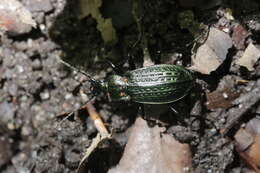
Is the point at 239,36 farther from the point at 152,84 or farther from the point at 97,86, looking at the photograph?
the point at 97,86

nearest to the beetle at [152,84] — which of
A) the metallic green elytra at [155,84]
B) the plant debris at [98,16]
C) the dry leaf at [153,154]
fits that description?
the metallic green elytra at [155,84]

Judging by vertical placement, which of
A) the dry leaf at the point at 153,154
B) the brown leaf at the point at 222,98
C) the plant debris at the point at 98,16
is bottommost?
the dry leaf at the point at 153,154

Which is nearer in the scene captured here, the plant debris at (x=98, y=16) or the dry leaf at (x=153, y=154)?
the dry leaf at (x=153, y=154)

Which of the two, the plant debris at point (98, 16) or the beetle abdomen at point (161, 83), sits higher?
the plant debris at point (98, 16)

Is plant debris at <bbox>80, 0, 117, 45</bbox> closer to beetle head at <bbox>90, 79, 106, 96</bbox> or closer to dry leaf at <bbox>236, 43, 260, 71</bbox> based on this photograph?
beetle head at <bbox>90, 79, 106, 96</bbox>

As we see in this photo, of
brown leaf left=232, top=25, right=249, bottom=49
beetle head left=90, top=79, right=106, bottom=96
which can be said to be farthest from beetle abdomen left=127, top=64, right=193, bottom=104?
brown leaf left=232, top=25, right=249, bottom=49

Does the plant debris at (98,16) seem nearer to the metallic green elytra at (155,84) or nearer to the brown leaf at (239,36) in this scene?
the metallic green elytra at (155,84)

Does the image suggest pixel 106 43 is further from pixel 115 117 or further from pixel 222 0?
pixel 222 0
